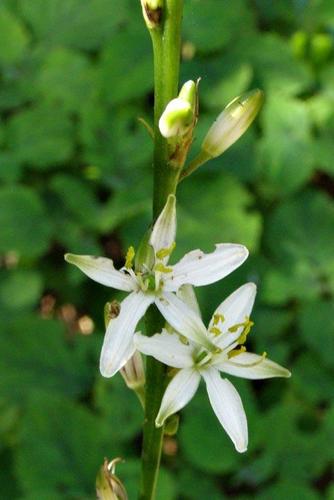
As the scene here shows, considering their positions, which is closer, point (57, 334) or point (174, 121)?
point (174, 121)

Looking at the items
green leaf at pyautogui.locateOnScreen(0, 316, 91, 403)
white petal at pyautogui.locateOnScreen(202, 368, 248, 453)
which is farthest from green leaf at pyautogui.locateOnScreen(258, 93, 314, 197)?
white petal at pyautogui.locateOnScreen(202, 368, 248, 453)

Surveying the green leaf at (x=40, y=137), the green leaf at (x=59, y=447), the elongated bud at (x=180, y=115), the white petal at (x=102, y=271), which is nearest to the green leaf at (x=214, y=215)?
the green leaf at (x=40, y=137)

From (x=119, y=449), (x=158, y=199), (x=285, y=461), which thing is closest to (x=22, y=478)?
(x=119, y=449)

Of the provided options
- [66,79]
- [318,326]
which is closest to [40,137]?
[66,79]

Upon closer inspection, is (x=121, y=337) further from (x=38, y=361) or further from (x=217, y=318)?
(x=38, y=361)

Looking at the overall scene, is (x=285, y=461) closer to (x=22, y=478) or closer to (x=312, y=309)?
(x=312, y=309)

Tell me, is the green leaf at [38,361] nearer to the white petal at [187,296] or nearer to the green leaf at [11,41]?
the green leaf at [11,41]
